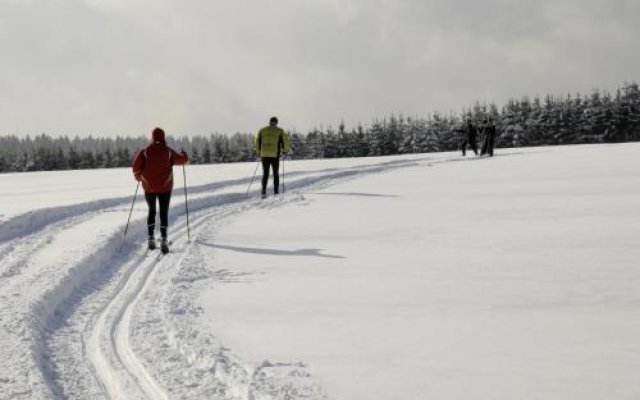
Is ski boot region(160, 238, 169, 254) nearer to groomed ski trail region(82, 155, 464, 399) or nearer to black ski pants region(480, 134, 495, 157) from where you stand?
groomed ski trail region(82, 155, 464, 399)

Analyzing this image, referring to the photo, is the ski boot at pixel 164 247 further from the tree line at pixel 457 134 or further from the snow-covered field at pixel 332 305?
the tree line at pixel 457 134

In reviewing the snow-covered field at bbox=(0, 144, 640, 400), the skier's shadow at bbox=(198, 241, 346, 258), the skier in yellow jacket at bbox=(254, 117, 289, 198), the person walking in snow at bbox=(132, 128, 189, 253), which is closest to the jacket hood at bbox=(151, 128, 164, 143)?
the person walking in snow at bbox=(132, 128, 189, 253)

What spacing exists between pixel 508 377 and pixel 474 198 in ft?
33.5

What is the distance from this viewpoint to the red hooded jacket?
31.6 feet

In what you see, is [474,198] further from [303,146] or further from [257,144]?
[303,146]

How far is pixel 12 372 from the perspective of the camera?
4312mm

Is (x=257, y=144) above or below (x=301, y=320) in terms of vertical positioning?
above

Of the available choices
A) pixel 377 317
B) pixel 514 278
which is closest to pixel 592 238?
pixel 514 278

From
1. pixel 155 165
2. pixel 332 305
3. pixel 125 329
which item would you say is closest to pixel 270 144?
pixel 155 165

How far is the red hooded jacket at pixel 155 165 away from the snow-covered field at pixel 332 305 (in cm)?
102

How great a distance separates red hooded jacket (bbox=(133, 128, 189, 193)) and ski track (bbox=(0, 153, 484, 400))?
3.35 feet

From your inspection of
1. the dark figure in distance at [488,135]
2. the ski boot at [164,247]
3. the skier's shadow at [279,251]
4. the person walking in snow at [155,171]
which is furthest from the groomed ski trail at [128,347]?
the dark figure in distance at [488,135]

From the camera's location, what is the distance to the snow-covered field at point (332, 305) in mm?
3998

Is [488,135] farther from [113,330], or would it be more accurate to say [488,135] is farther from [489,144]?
[113,330]
